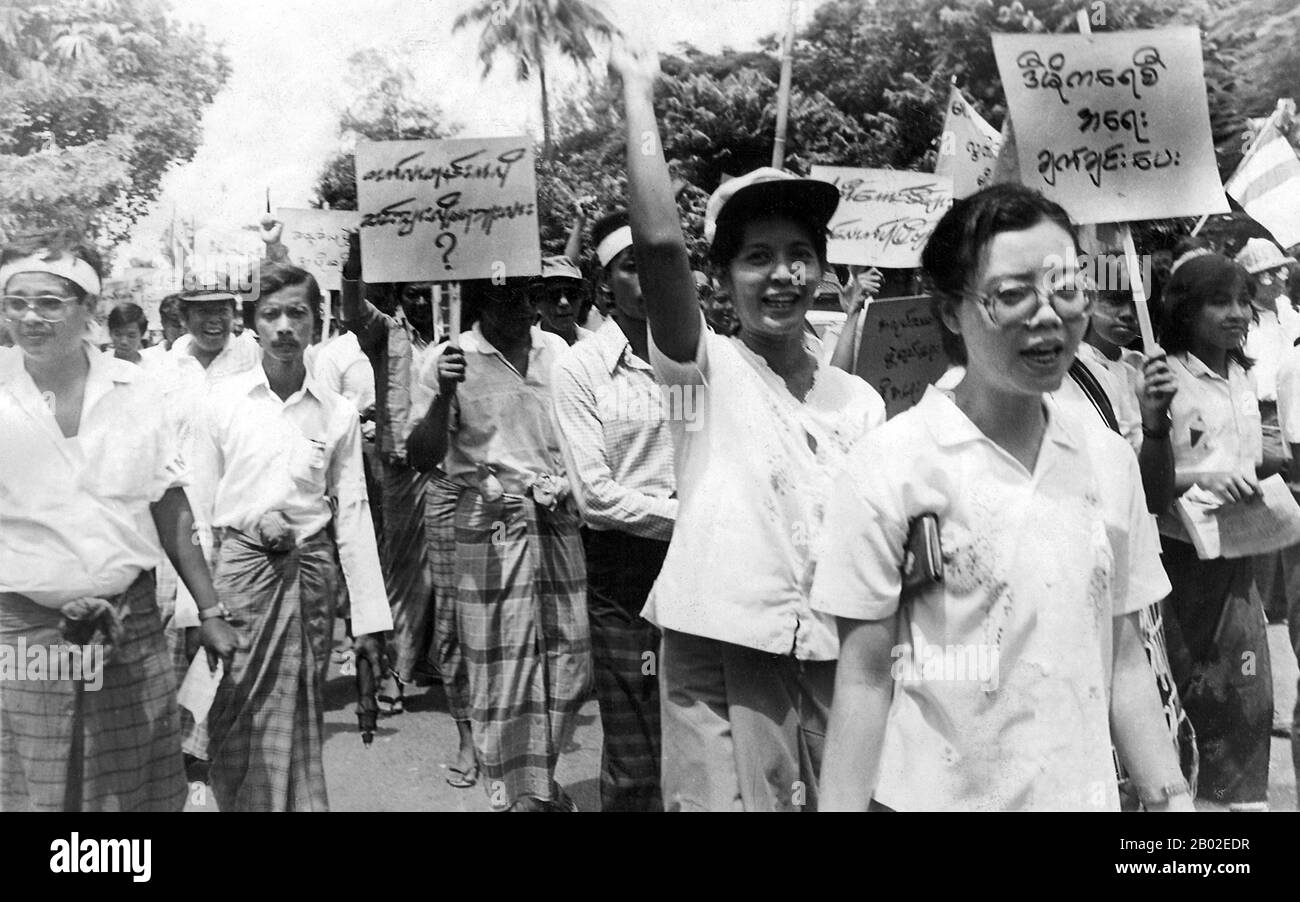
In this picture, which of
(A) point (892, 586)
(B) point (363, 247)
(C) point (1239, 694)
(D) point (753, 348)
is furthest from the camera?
(C) point (1239, 694)

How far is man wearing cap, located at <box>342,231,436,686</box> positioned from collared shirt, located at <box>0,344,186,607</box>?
3.03 feet

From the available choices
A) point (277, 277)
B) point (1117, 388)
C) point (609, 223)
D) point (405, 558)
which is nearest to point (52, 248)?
point (277, 277)

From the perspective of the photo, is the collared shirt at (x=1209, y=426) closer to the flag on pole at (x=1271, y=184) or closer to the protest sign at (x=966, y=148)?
the flag on pole at (x=1271, y=184)

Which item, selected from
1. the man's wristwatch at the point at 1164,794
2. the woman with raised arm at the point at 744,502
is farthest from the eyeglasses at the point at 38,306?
the man's wristwatch at the point at 1164,794

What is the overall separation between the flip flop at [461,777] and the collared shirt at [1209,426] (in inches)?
97.0

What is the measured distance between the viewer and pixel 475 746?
16.0 feet

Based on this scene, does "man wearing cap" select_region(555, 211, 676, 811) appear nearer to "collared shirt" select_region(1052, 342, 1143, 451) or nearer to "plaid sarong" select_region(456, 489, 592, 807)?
"plaid sarong" select_region(456, 489, 592, 807)

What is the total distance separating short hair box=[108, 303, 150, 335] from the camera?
4.40 meters

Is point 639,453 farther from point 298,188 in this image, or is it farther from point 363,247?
point 298,188

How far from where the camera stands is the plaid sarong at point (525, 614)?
4.91 metres

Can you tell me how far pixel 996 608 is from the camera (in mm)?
2885

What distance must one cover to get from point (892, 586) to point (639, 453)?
167 centimetres

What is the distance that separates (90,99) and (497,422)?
160 centimetres
